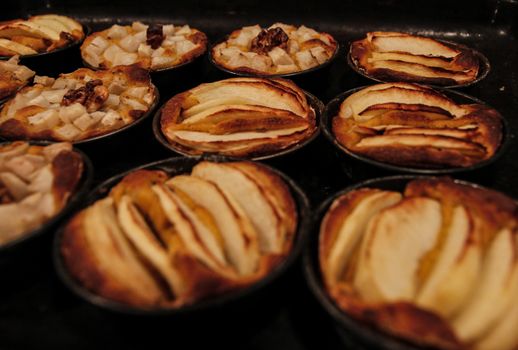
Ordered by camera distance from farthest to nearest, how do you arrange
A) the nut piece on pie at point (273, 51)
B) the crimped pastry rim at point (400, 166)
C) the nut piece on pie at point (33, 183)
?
the nut piece on pie at point (273, 51) < the crimped pastry rim at point (400, 166) < the nut piece on pie at point (33, 183)

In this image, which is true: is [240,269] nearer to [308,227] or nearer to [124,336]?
[308,227]

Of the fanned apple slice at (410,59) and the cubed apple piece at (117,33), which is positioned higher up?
the fanned apple slice at (410,59)

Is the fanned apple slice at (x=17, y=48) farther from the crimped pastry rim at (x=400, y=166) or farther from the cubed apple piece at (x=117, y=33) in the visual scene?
the crimped pastry rim at (x=400, y=166)

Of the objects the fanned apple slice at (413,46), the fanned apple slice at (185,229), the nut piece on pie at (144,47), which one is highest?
the fanned apple slice at (413,46)

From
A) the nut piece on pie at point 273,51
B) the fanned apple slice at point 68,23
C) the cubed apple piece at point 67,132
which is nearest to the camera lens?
the cubed apple piece at point 67,132

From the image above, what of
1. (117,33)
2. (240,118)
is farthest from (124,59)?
(240,118)

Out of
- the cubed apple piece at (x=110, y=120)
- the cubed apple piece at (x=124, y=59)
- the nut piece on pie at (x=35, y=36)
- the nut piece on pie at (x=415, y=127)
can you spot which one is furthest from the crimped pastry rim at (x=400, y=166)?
the nut piece on pie at (x=35, y=36)

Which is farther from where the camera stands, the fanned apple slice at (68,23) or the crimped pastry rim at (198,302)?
the fanned apple slice at (68,23)

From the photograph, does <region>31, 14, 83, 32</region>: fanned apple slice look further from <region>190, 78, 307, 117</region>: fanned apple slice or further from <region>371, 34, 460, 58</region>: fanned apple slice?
<region>371, 34, 460, 58</region>: fanned apple slice
